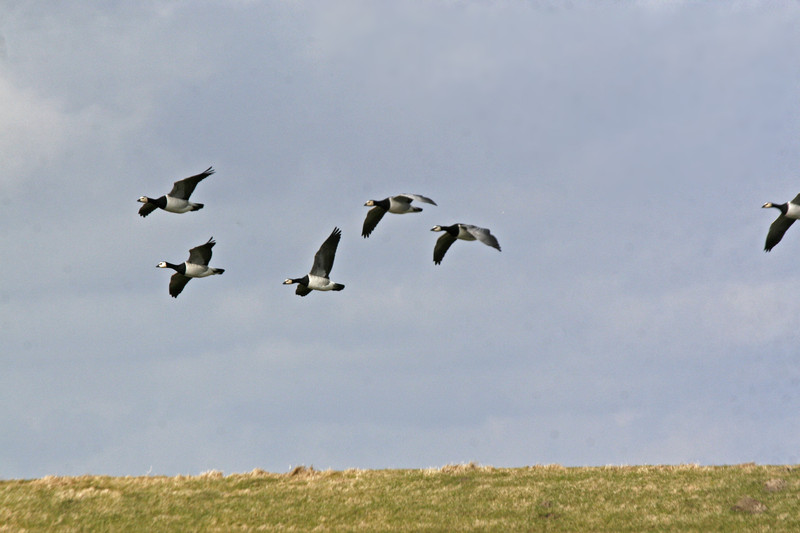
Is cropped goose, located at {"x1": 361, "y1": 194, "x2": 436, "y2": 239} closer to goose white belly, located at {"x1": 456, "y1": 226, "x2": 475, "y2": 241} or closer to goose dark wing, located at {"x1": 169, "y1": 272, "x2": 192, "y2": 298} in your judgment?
goose white belly, located at {"x1": 456, "y1": 226, "x2": 475, "y2": 241}

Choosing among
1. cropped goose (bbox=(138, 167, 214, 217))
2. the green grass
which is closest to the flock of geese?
cropped goose (bbox=(138, 167, 214, 217))

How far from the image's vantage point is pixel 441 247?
31109mm

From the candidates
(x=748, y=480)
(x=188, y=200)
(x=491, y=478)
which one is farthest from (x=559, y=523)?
(x=188, y=200)

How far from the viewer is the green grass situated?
967 inches

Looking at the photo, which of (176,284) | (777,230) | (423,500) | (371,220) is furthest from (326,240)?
(777,230)

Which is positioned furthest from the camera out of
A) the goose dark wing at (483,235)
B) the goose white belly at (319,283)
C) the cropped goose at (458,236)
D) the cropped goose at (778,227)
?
the cropped goose at (778,227)

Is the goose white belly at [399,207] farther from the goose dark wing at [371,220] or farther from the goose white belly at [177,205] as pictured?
the goose white belly at [177,205]

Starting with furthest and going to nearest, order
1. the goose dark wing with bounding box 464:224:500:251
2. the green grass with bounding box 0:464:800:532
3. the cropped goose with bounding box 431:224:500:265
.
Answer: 1. the cropped goose with bounding box 431:224:500:265
2. the goose dark wing with bounding box 464:224:500:251
3. the green grass with bounding box 0:464:800:532

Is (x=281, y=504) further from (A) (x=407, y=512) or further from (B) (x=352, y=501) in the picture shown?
(A) (x=407, y=512)

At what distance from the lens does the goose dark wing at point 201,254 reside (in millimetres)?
30625

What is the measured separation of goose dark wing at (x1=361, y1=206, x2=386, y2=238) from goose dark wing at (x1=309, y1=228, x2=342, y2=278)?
1.12 metres

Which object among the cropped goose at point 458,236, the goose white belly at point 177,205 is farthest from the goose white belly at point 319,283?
the goose white belly at point 177,205

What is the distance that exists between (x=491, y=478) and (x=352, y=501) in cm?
529

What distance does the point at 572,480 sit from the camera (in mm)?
29000
